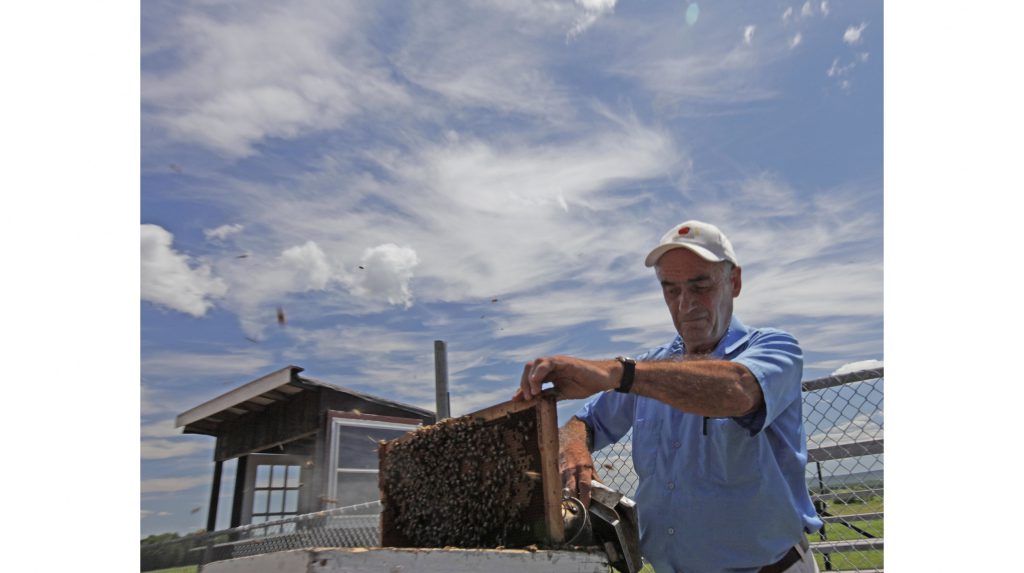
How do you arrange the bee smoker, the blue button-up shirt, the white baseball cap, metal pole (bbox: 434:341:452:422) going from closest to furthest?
the bee smoker
the blue button-up shirt
the white baseball cap
metal pole (bbox: 434:341:452:422)

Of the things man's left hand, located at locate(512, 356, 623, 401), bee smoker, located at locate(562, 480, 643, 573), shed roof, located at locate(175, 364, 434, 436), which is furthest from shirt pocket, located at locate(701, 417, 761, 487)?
shed roof, located at locate(175, 364, 434, 436)

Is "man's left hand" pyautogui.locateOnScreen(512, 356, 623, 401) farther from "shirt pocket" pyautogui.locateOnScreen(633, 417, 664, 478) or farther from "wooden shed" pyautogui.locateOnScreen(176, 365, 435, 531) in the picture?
"wooden shed" pyautogui.locateOnScreen(176, 365, 435, 531)

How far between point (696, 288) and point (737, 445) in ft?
2.40

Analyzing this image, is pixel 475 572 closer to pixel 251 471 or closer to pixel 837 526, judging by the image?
pixel 837 526

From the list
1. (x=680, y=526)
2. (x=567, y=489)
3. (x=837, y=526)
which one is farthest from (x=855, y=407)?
(x=567, y=489)

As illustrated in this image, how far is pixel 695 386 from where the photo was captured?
85.9 inches

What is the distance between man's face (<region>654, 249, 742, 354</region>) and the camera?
2.90 meters

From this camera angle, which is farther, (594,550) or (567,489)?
(567,489)

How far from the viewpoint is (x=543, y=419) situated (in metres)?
2.21

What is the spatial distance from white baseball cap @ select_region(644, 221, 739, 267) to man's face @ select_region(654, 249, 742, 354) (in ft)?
0.16

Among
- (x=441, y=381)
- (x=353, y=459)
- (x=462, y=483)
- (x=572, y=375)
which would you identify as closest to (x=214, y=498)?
(x=353, y=459)

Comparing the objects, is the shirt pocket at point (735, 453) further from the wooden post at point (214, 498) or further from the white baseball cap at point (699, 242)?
the wooden post at point (214, 498)

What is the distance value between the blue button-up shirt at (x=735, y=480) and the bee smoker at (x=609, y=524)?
40 cm

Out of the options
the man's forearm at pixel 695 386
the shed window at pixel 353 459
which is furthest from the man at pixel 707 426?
the shed window at pixel 353 459
